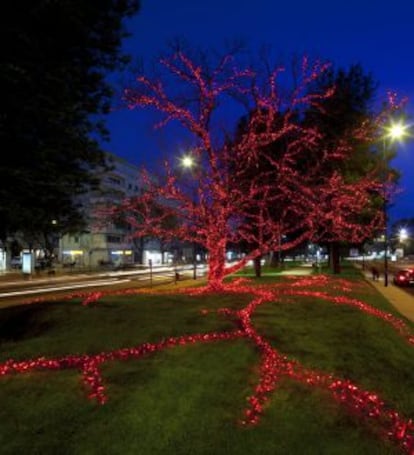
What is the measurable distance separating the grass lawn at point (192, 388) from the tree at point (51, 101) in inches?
103

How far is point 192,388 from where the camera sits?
20.3 ft

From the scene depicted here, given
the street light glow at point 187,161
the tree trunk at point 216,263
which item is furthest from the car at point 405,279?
the street light glow at point 187,161

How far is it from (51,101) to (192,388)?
20.8 ft

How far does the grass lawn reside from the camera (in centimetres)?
500

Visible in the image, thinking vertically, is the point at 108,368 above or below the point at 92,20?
below

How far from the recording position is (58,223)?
38.6 feet

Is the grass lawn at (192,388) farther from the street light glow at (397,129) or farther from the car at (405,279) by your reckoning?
the car at (405,279)

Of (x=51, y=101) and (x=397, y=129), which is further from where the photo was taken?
(x=397, y=129)

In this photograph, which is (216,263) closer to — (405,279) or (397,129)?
(397,129)

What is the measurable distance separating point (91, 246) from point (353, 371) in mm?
79823

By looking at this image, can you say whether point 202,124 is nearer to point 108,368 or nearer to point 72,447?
point 108,368

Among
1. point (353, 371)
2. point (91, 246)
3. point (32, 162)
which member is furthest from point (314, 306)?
point (91, 246)

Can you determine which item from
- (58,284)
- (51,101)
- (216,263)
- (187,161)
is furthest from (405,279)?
(51,101)

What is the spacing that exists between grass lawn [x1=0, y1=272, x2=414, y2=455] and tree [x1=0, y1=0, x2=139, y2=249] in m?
2.62
